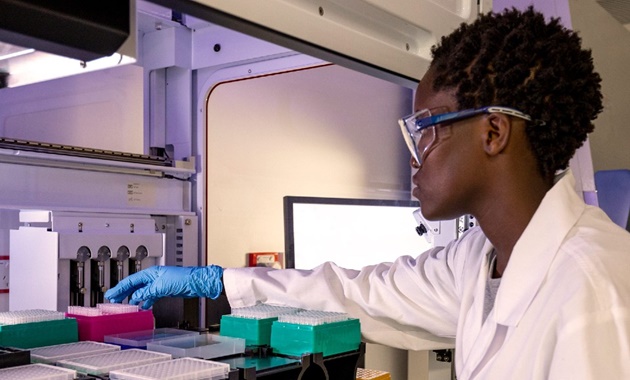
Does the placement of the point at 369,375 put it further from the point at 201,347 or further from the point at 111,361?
the point at 111,361

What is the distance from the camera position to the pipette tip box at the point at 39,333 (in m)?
1.42

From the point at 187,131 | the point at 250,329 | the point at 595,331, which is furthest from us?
the point at 187,131

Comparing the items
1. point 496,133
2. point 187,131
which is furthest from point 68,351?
point 187,131

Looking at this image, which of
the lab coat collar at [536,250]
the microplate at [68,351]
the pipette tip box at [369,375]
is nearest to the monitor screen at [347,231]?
the pipette tip box at [369,375]

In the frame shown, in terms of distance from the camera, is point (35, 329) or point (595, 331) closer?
point (595, 331)

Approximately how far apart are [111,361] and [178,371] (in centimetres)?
17

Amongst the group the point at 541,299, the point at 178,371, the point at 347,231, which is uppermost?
the point at 347,231

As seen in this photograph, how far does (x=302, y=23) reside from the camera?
1.26 meters

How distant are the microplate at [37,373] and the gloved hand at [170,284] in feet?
2.30

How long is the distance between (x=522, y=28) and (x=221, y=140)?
1.75 metres

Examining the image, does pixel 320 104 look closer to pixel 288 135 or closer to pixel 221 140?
pixel 288 135

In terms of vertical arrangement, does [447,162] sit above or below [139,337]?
above

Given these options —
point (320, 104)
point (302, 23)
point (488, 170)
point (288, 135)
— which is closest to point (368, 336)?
point (488, 170)

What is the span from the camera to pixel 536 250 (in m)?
A: 1.23
